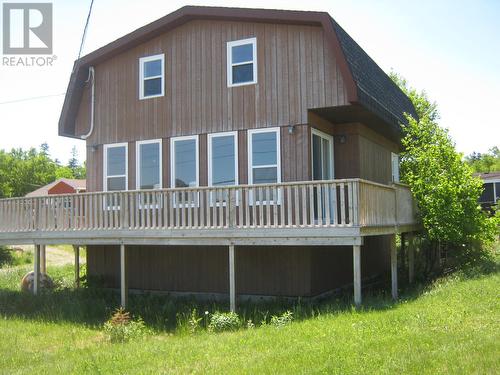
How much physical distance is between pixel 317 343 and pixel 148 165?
31.0 feet

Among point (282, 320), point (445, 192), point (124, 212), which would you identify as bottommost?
point (282, 320)

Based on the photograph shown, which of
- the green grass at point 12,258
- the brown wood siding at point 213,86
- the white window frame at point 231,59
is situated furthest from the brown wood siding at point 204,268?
the green grass at point 12,258

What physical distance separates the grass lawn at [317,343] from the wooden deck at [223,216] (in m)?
1.82

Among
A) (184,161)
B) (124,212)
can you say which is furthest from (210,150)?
(124,212)

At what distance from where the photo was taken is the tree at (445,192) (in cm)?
1535

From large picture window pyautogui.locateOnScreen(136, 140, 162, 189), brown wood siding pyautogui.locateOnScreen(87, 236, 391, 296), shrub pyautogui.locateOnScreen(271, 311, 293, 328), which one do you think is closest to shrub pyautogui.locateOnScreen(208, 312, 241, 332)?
shrub pyautogui.locateOnScreen(271, 311, 293, 328)

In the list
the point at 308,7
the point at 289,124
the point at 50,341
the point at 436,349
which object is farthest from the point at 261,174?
the point at 436,349

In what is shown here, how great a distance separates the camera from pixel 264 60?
1491 centimetres

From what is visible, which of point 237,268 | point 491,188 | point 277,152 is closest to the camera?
point 277,152

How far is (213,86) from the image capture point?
51.2 ft

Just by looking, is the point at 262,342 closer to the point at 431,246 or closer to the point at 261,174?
the point at 261,174

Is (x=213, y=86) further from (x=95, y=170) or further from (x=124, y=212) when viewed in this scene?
(x=95, y=170)

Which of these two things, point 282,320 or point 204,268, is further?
point 204,268

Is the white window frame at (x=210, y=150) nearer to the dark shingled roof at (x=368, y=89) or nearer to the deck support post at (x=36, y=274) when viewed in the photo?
the dark shingled roof at (x=368, y=89)
